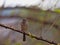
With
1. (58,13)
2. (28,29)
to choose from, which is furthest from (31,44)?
(58,13)

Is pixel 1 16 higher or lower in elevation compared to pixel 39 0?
lower

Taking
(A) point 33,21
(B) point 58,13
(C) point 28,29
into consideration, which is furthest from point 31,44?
(B) point 58,13

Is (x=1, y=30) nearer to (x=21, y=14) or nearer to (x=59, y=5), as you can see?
(x=21, y=14)

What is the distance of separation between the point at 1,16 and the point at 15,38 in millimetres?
342

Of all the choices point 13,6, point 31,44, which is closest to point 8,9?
point 13,6

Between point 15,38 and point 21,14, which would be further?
point 21,14

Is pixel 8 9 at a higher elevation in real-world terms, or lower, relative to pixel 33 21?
higher

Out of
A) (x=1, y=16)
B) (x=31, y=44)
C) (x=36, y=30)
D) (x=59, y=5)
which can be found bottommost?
(x=31, y=44)

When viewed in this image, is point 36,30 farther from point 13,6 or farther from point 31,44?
→ point 13,6

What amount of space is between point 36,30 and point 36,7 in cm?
27

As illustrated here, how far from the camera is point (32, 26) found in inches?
85.0

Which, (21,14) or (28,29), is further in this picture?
(21,14)

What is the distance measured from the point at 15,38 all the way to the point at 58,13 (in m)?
0.57

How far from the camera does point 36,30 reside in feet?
6.95
